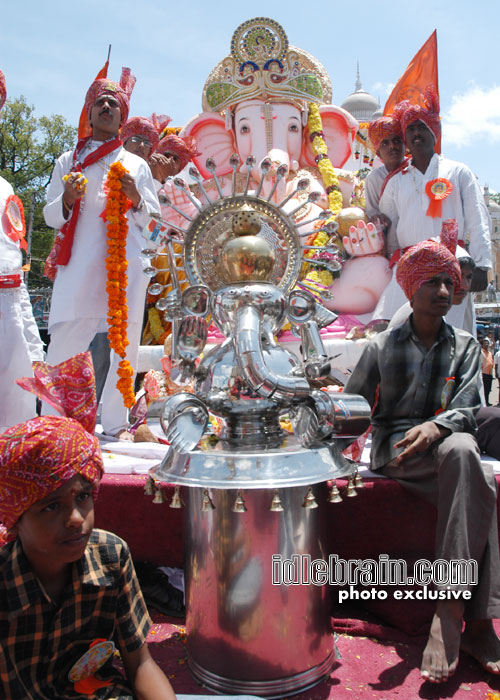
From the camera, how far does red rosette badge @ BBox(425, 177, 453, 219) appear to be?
359 centimetres

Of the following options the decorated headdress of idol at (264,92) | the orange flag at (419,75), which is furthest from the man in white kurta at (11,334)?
the orange flag at (419,75)

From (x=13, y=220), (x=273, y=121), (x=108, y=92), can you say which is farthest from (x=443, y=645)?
(x=273, y=121)

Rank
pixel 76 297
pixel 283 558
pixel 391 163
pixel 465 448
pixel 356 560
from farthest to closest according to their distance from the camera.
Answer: pixel 391 163, pixel 76 297, pixel 356 560, pixel 465 448, pixel 283 558

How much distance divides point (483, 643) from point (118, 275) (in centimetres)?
240

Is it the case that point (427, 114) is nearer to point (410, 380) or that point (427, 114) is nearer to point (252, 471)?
point (410, 380)

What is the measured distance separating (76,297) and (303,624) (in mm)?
2250

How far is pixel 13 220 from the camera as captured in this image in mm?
2922

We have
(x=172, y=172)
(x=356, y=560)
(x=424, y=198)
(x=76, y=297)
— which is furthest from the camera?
(x=172, y=172)

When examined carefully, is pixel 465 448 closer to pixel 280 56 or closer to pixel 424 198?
pixel 424 198

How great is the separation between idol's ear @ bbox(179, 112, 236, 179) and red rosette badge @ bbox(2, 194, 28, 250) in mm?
3376

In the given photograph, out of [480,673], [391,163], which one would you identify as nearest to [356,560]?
[480,673]

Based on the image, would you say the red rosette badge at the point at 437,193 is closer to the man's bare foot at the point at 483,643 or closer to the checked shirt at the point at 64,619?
the man's bare foot at the point at 483,643

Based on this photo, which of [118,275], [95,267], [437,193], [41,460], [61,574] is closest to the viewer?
[41,460]

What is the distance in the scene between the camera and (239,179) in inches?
236
